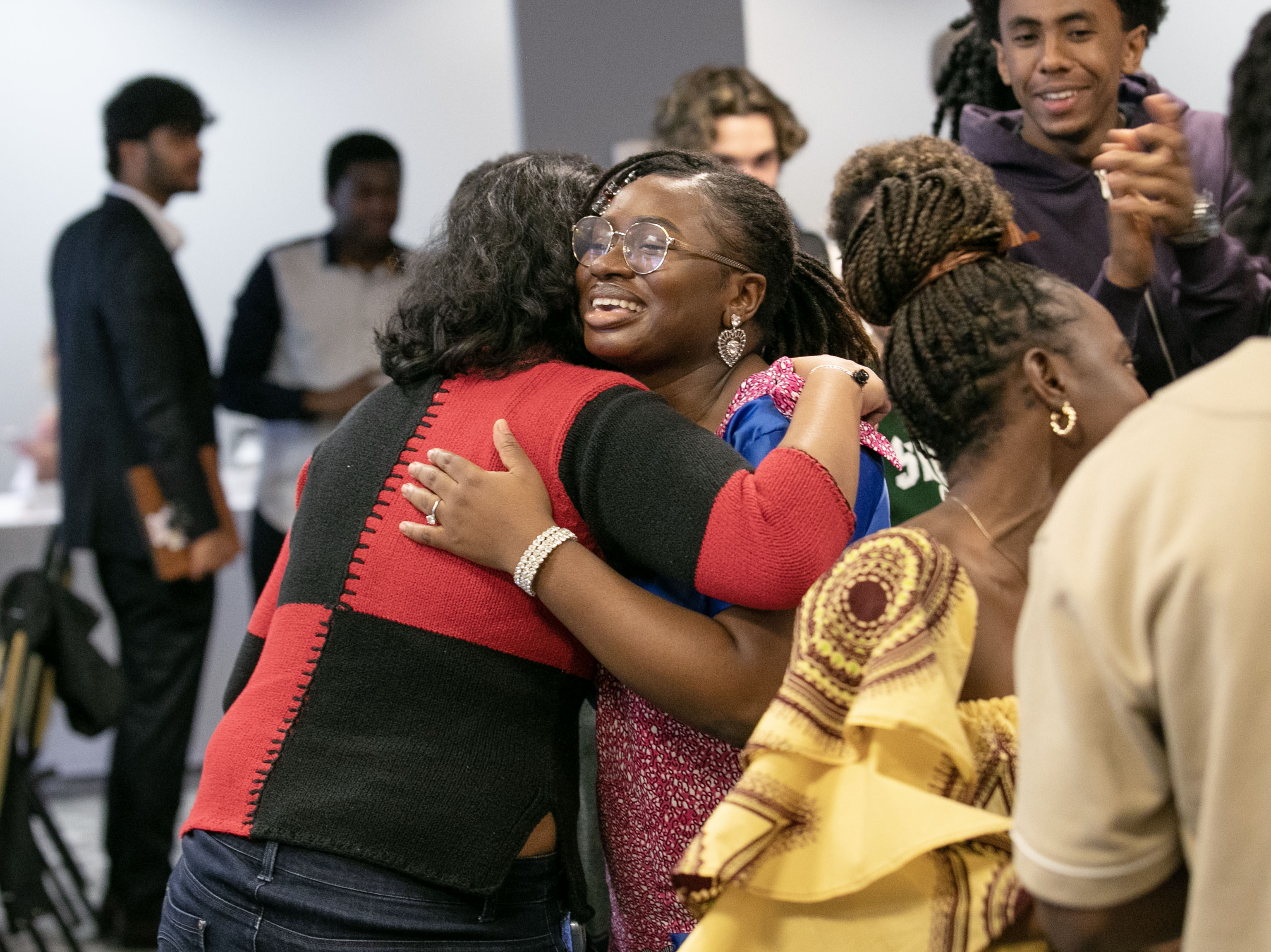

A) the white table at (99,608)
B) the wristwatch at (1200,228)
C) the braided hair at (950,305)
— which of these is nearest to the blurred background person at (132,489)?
the white table at (99,608)

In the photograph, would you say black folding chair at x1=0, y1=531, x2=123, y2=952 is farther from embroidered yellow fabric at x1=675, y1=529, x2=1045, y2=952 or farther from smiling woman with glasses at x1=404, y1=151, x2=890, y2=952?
embroidered yellow fabric at x1=675, y1=529, x2=1045, y2=952

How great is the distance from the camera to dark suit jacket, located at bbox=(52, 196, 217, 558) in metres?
3.65

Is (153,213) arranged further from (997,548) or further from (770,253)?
(997,548)

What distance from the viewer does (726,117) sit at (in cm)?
335

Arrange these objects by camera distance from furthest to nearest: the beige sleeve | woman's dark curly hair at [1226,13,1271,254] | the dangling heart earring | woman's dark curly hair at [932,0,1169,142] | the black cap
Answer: the black cap < woman's dark curly hair at [932,0,1169,142] < the dangling heart earring < woman's dark curly hair at [1226,13,1271,254] < the beige sleeve

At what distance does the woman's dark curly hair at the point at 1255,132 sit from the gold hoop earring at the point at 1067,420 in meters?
0.40

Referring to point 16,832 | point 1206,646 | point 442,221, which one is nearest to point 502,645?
point 442,221

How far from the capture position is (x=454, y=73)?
6.32m

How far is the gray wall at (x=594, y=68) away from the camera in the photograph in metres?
3.84

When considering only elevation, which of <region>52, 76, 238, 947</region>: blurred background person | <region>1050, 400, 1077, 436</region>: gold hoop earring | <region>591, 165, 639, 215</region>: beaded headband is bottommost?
<region>52, 76, 238, 947</region>: blurred background person

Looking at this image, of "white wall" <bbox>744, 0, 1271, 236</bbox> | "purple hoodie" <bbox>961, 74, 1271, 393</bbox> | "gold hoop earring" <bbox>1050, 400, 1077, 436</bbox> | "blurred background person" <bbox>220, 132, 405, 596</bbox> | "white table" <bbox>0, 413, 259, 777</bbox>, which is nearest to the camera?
"gold hoop earring" <bbox>1050, 400, 1077, 436</bbox>

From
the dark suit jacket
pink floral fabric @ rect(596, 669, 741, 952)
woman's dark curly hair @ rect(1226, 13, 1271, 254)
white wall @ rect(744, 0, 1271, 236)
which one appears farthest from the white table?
woman's dark curly hair @ rect(1226, 13, 1271, 254)

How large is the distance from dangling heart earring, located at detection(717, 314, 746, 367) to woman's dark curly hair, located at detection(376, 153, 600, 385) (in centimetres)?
19

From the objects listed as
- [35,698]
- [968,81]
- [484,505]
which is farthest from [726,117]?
[35,698]
